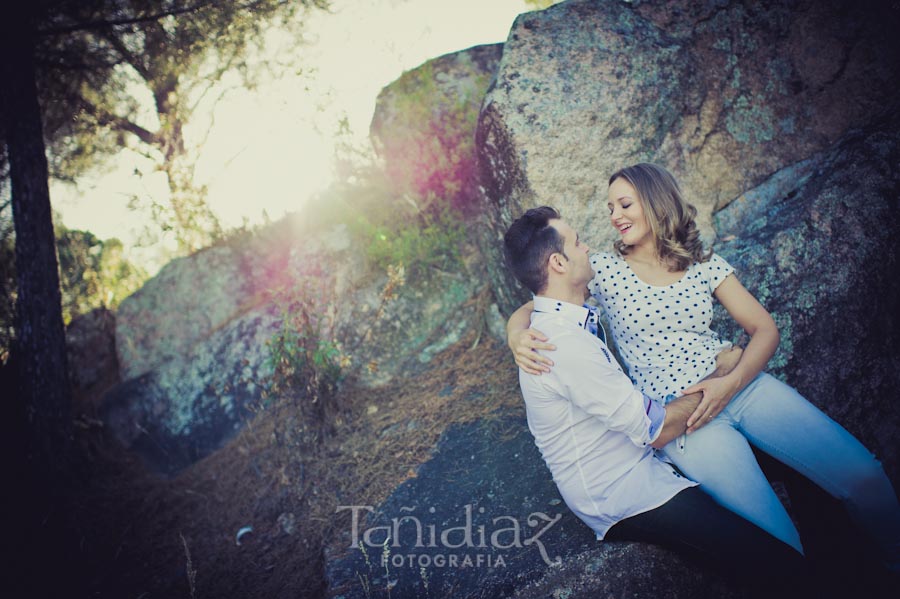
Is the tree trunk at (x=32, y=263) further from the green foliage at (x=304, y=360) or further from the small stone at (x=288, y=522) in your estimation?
the small stone at (x=288, y=522)

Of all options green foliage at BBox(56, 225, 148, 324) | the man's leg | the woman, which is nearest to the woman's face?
the woman

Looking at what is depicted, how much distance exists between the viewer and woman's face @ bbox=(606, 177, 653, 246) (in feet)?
8.60

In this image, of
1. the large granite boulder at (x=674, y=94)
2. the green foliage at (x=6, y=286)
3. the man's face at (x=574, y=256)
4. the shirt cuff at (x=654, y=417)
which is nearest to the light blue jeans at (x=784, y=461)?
the shirt cuff at (x=654, y=417)

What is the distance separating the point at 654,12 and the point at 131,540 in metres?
6.75

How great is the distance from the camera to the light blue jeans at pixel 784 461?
6.68ft

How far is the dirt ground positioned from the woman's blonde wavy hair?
1.91 m

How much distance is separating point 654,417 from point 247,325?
5.36 m

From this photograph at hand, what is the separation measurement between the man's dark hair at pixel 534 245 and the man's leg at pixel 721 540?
1.17 metres

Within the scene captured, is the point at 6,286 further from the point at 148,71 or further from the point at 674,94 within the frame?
the point at 674,94

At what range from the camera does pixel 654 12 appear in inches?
157

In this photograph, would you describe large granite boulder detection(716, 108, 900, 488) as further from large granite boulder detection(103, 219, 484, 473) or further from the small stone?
the small stone

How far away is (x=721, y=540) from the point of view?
6.41 feet

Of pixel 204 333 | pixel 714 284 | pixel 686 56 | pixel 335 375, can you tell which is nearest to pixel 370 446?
pixel 335 375

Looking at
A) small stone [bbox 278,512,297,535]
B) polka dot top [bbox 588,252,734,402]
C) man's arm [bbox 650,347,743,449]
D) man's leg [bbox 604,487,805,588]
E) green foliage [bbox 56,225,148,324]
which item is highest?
green foliage [bbox 56,225,148,324]
